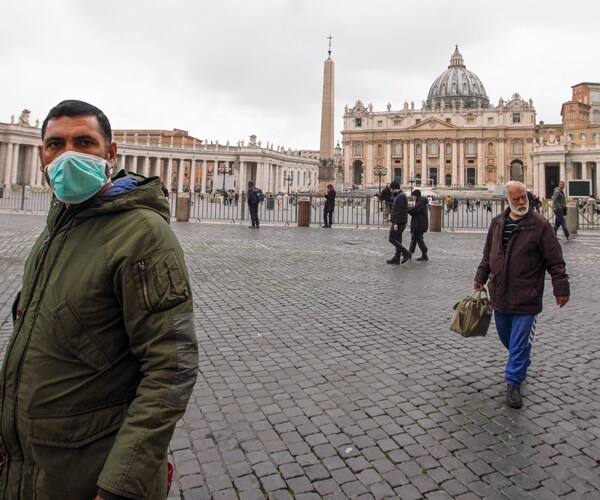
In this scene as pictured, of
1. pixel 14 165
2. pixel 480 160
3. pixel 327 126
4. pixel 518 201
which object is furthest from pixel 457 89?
pixel 518 201

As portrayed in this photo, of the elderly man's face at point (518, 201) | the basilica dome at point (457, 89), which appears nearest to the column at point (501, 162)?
the basilica dome at point (457, 89)

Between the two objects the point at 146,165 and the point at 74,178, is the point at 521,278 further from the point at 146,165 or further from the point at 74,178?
the point at 146,165

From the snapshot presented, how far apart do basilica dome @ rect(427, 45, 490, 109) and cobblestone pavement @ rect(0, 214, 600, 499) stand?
96391mm

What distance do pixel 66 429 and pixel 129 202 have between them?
2.35 feet

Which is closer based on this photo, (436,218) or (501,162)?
(436,218)

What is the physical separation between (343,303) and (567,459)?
4.04 metres

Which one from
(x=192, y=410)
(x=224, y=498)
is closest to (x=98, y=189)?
(x=224, y=498)

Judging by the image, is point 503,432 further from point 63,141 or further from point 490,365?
point 63,141

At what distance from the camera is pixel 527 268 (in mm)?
3801

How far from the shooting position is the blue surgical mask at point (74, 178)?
5.19 feet

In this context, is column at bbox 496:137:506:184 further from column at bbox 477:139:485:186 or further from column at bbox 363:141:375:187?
column at bbox 363:141:375:187

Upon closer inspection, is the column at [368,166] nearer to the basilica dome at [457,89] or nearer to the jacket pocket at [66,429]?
the basilica dome at [457,89]

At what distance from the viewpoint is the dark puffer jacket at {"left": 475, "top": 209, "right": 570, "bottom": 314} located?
147 inches

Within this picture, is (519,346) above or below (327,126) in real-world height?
below
